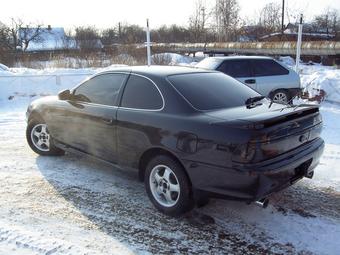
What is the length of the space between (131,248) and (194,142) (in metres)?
1.17

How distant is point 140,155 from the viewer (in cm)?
444

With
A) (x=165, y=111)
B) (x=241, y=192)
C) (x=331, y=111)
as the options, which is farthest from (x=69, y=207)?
(x=331, y=111)

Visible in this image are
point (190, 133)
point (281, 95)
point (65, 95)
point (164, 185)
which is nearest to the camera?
point (190, 133)

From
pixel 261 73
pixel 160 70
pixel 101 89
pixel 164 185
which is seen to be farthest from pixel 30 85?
pixel 164 185

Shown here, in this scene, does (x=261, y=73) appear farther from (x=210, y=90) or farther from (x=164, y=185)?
(x=164, y=185)

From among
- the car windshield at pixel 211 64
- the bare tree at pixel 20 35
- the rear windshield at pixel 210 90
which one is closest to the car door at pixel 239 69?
the car windshield at pixel 211 64

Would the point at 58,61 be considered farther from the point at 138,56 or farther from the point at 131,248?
the point at 131,248

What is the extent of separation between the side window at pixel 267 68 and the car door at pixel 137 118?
6103 millimetres

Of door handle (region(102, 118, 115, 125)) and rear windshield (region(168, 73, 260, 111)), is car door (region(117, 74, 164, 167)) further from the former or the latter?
rear windshield (region(168, 73, 260, 111))

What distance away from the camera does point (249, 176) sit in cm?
351

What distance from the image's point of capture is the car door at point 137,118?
429 cm

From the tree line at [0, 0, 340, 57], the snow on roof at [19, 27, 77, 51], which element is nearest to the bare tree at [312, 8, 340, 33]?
the tree line at [0, 0, 340, 57]

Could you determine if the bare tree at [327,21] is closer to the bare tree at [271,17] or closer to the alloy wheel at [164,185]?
the bare tree at [271,17]

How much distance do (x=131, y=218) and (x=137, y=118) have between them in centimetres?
112
